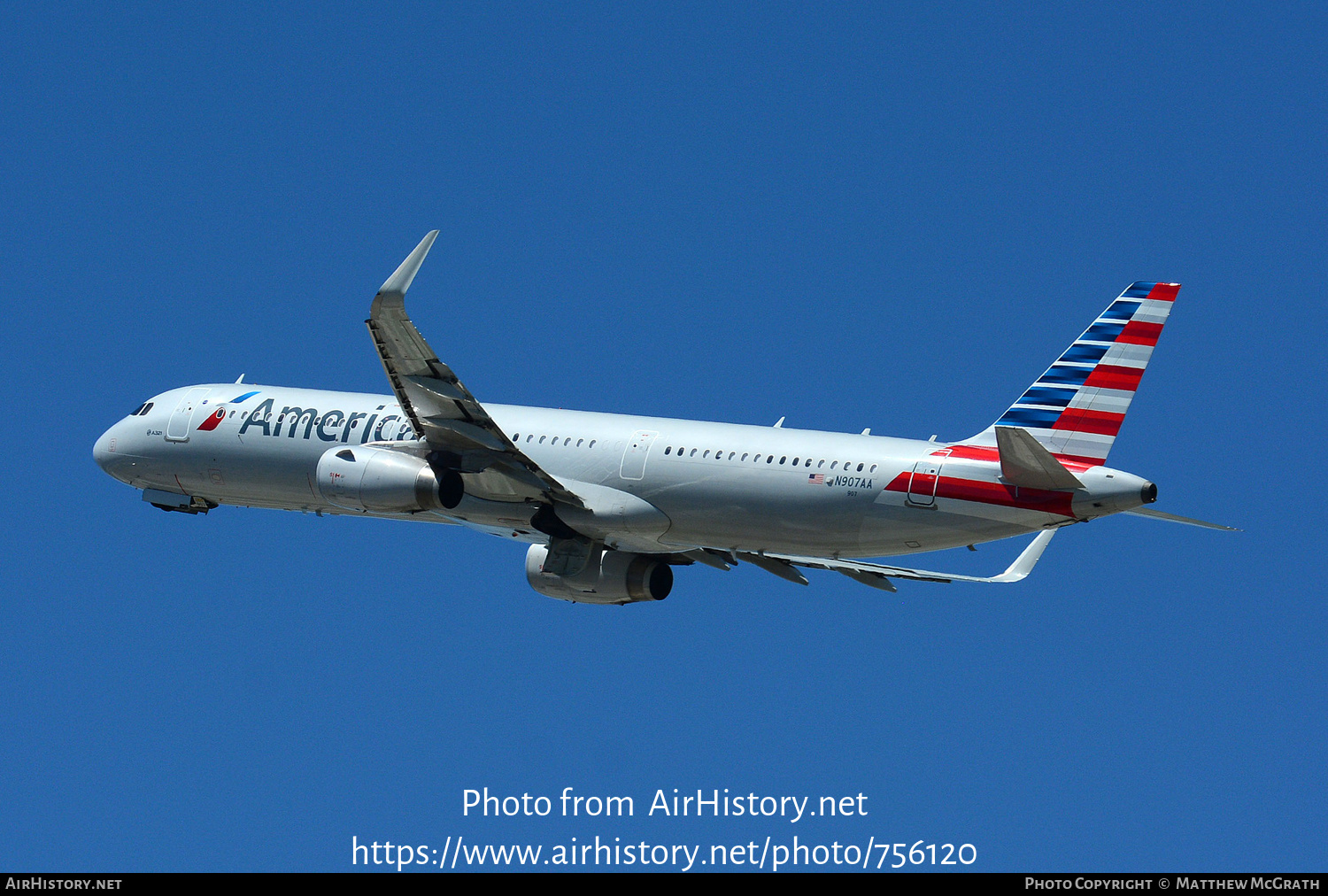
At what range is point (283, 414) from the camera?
43.7 metres

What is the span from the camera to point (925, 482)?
121ft

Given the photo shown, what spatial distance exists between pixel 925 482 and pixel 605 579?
31.3 feet

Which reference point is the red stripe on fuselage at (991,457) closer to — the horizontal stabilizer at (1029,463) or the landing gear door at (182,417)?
the horizontal stabilizer at (1029,463)

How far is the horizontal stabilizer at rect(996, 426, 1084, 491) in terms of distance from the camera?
112ft

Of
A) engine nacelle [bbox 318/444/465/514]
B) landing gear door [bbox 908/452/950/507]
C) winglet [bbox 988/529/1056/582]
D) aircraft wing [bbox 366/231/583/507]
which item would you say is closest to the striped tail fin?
landing gear door [bbox 908/452/950/507]

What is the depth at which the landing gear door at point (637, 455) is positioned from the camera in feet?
132

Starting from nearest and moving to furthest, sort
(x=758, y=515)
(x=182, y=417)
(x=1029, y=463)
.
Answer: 1. (x=1029, y=463)
2. (x=758, y=515)
3. (x=182, y=417)

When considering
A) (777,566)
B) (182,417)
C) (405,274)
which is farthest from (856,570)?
(182,417)

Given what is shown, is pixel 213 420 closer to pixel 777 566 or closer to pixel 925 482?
pixel 777 566

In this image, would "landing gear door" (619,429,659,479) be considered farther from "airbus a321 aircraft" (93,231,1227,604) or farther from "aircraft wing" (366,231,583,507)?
"aircraft wing" (366,231,583,507)

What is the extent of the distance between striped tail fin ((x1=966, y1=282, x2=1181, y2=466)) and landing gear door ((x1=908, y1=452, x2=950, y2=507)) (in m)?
1.98
